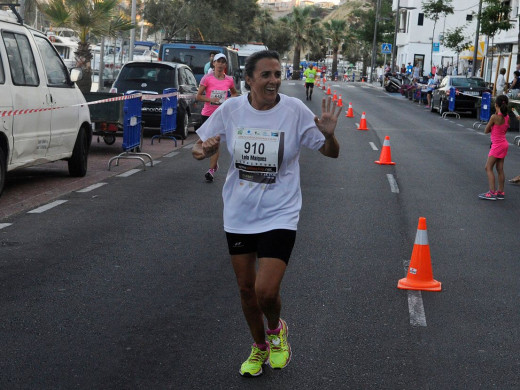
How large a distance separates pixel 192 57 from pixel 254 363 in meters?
23.5

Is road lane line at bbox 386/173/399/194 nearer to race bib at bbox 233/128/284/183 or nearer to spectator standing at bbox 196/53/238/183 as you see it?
spectator standing at bbox 196/53/238/183

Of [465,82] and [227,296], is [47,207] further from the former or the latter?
[465,82]

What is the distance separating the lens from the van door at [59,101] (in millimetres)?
12227

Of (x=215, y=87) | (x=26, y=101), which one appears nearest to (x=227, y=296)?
(x=26, y=101)

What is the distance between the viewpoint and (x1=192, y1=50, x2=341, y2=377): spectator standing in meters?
4.81

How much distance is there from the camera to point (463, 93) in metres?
36.9

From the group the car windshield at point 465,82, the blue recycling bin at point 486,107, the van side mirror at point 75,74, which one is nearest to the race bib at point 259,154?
the van side mirror at point 75,74

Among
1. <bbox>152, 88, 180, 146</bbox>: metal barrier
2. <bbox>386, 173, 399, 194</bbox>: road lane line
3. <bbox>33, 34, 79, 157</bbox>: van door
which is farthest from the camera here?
<bbox>152, 88, 180, 146</bbox>: metal barrier

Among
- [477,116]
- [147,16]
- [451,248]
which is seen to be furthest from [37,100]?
[147,16]

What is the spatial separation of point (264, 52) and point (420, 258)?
3130 millimetres

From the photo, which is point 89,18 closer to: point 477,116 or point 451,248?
point 477,116

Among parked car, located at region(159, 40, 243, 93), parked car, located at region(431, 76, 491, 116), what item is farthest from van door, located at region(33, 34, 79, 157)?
parked car, located at region(431, 76, 491, 116)

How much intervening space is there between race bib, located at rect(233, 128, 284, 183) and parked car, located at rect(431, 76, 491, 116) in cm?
3305

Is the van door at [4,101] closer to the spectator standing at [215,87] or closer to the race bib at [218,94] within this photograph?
the spectator standing at [215,87]
